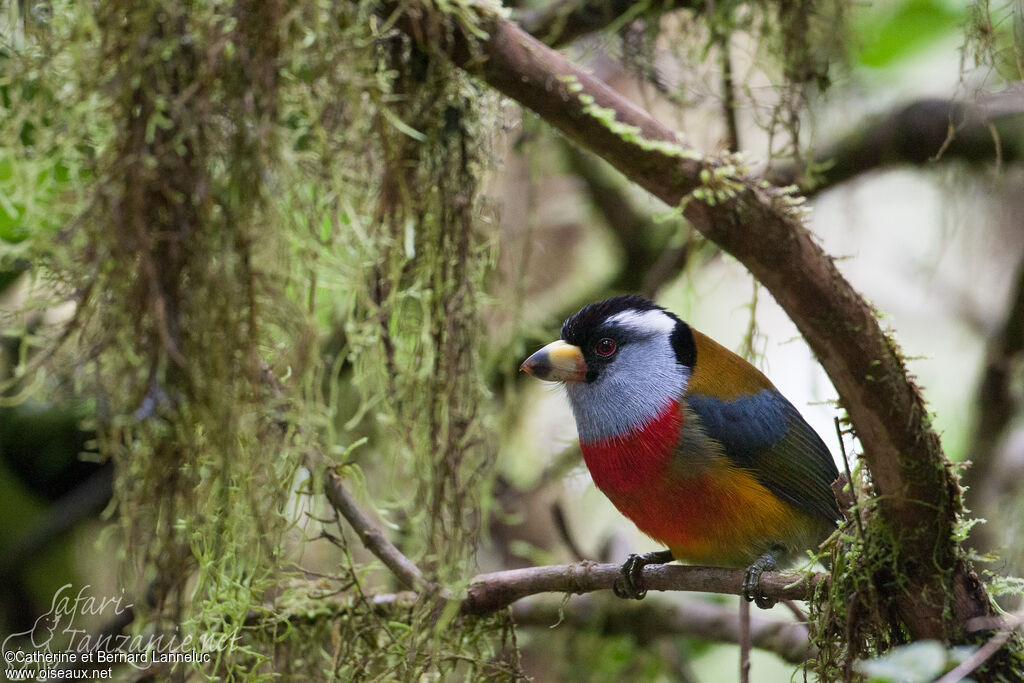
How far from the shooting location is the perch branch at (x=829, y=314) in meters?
1.70

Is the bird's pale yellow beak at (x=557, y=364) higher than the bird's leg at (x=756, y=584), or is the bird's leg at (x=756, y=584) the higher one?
A: the bird's pale yellow beak at (x=557, y=364)

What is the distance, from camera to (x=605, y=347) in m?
2.89

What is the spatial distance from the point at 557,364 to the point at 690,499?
60cm

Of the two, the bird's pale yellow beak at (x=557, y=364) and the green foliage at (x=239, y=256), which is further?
the bird's pale yellow beak at (x=557, y=364)

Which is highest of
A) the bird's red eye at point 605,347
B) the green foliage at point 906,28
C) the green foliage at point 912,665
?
the green foliage at point 906,28

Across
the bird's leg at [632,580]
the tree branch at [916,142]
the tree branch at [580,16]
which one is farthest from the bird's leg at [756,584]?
the tree branch at [580,16]

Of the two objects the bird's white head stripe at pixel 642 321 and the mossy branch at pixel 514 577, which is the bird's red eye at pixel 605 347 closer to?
the bird's white head stripe at pixel 642 321

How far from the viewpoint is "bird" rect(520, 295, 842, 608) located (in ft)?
8.26

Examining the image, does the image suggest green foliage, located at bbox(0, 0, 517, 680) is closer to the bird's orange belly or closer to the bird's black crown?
the bird's orange belly

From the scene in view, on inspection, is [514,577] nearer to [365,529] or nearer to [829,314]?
[365,529]

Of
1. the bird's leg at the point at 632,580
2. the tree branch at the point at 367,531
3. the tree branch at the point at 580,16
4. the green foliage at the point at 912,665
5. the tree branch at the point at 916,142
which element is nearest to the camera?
the green foliage at the point at 912,665

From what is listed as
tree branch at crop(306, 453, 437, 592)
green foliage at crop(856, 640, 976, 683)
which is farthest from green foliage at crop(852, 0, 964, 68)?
green foliage at crop(856, 640, 976, 683)

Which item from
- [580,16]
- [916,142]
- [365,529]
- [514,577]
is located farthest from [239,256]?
[916,142]

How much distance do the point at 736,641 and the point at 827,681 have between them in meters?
1.48
